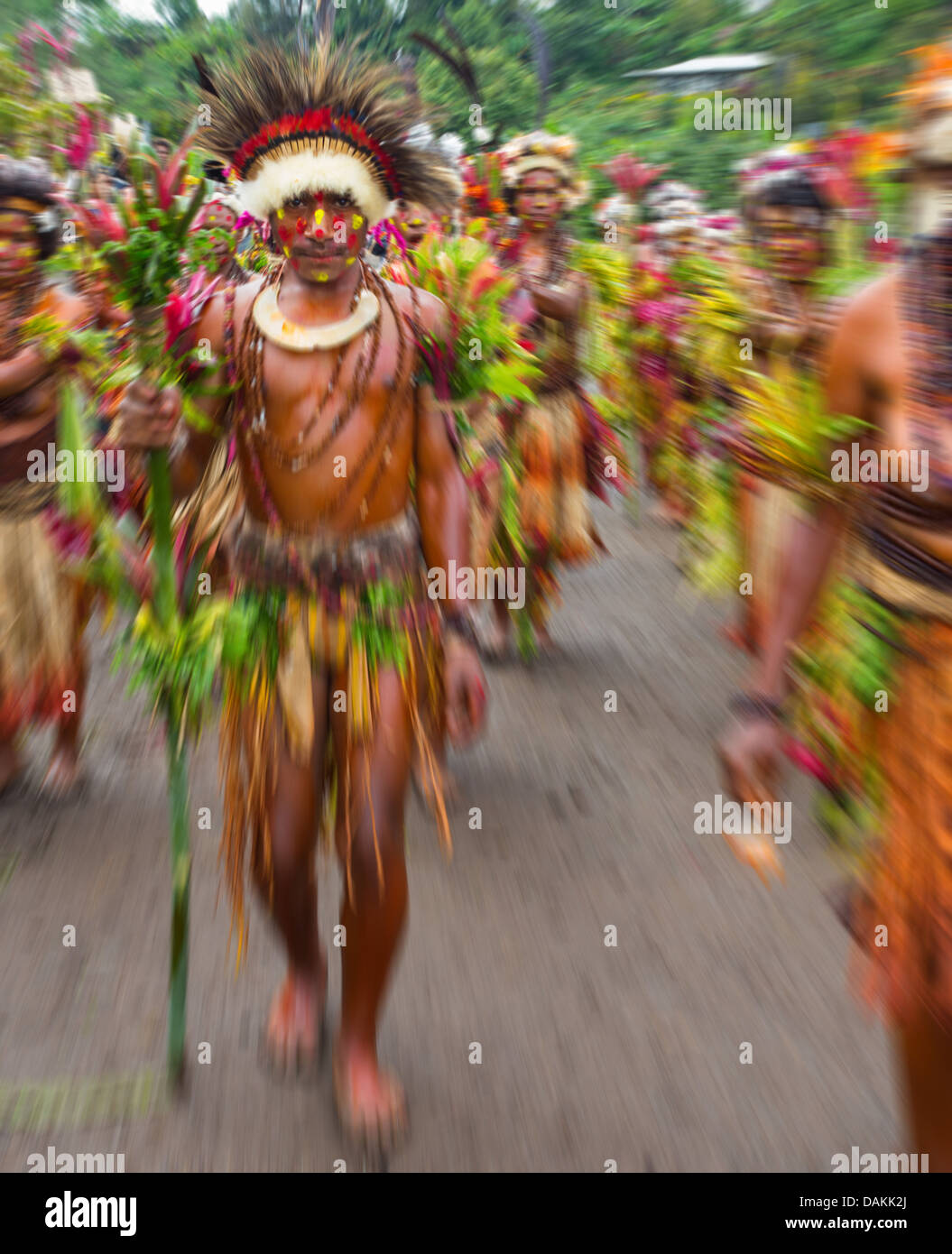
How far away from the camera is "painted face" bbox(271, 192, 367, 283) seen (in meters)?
2.59

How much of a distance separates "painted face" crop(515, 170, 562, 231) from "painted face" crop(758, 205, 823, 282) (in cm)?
105

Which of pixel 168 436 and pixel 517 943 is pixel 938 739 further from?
pixel 517 943

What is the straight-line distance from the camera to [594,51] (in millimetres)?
29906

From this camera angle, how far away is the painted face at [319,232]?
259 cm

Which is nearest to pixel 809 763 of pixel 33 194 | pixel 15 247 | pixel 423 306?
pixel 423 306

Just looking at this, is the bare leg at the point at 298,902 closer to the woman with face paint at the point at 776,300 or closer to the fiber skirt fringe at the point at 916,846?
the fiber skirt fringe at the point at 916,846

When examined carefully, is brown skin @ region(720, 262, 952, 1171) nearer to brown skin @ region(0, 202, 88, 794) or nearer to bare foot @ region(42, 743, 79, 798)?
brown skin @ region(0, 202, 88, 794)

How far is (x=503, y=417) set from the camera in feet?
17.1

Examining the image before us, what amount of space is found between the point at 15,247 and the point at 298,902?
90.9 inches

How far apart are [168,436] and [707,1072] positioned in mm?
1835

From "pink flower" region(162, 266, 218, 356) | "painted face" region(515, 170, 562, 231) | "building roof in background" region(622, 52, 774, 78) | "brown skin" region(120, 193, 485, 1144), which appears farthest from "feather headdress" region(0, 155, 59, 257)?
"building roof in background" region(622, 52, 774, 78)

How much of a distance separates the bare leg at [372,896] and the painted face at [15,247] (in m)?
2.05

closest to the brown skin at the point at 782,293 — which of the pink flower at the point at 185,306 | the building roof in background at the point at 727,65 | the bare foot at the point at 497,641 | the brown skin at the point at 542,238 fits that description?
the brown skin at the point at 542,238

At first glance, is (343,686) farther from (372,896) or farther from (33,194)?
(33,194)
